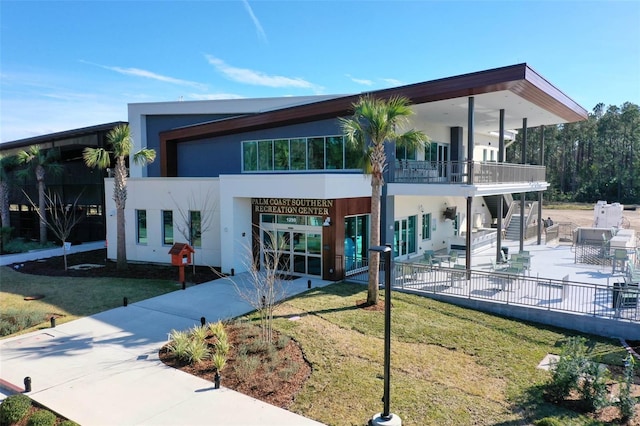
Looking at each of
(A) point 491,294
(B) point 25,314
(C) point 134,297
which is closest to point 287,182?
(C) point 134,297

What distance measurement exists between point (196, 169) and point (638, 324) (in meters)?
22.8

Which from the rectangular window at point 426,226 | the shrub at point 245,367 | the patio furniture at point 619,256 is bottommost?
the shrub at point 245,367

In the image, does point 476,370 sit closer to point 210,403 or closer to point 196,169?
point 210,403

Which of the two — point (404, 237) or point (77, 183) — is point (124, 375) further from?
point (77, 183)

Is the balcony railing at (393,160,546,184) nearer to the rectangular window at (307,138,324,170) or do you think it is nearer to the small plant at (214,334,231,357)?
the rectangular window at (307,138,324,170)

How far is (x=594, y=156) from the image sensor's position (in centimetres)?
7525

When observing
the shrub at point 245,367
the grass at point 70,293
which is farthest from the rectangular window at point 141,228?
the shrub at point 245,367

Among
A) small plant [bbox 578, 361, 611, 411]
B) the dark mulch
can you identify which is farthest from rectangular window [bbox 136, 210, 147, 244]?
small plant [bbox 578, 361, 611, 411]

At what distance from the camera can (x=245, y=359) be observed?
384 inches

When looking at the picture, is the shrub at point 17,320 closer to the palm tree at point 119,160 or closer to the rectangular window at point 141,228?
the palm tree at point 119,160

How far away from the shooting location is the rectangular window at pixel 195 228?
2137 centimetres

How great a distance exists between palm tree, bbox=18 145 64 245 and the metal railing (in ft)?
78.0

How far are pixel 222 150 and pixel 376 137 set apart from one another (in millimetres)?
14063

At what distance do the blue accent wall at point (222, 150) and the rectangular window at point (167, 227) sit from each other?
3917 millimetres
